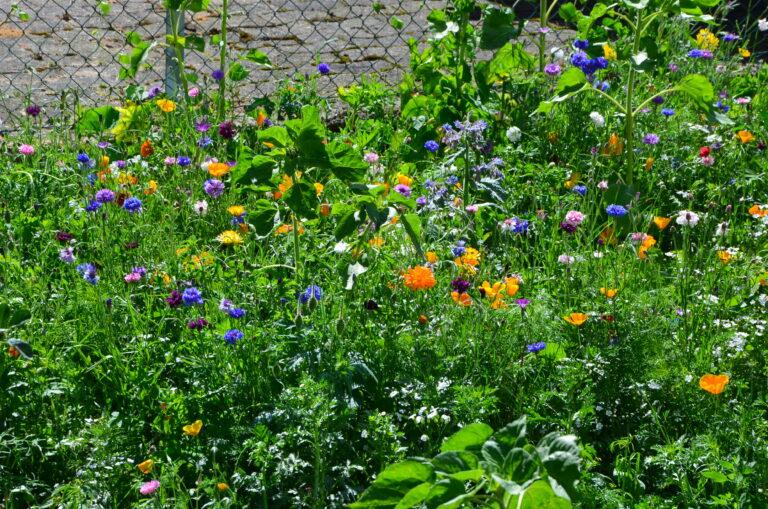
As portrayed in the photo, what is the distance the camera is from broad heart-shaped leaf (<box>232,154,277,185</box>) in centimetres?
305

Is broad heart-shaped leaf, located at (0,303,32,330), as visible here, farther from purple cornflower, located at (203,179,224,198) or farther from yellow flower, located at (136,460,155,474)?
purple cornflower, located at (203,179,224,198)

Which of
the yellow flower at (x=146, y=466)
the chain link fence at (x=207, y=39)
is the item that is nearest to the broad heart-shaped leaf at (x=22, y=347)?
the yellow flower at (x=146, y=466)

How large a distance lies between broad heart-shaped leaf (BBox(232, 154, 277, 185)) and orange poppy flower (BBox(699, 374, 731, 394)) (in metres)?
1.34

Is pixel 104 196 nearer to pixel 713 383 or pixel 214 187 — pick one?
pixel 214 187

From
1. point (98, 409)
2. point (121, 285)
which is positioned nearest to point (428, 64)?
point (121, 285)

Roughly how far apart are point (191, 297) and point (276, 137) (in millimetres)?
549

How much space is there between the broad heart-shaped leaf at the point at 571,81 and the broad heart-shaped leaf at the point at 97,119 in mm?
1950

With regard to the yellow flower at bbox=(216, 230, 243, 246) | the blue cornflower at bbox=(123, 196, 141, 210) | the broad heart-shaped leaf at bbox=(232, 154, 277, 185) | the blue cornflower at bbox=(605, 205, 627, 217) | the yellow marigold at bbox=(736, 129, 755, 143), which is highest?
the broad heart-shaped leaf at bbox=(232, 154, 277, 185)

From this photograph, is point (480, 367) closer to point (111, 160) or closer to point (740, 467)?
point (740, 467)

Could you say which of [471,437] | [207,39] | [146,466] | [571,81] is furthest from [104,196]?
[207,39]

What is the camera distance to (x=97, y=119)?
4512 mm

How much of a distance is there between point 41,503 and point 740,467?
5.88 ft

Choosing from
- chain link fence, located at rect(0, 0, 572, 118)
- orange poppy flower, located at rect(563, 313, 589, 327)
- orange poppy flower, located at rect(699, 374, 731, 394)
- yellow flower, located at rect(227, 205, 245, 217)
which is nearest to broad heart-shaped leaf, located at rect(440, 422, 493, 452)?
orange poppy flower, located at rect(699, 374, 731, 394)

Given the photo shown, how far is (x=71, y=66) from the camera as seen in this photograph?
6258 mm
